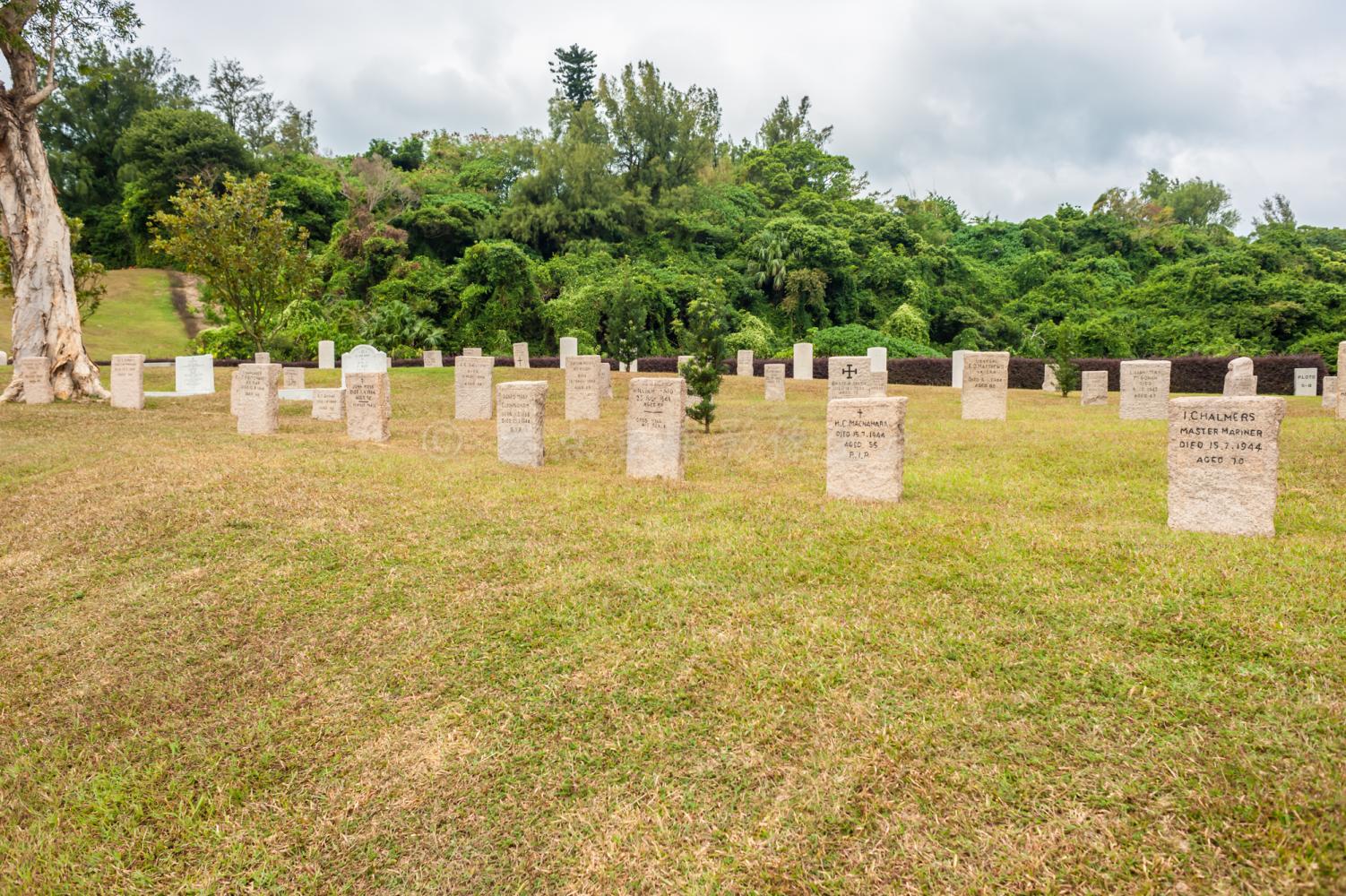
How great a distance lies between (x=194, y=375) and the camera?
1806 cm

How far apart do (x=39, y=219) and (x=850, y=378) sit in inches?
690

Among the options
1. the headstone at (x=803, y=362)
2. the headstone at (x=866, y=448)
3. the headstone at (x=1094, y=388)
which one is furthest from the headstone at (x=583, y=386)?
the headstone at (x=1094, y=388)

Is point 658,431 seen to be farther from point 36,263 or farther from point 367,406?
point 36,263

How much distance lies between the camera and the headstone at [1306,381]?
20.2m

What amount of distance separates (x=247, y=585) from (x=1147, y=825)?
18.8 ft

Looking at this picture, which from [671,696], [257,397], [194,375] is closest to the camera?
[671,696]

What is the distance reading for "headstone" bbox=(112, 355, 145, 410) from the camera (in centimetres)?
1503

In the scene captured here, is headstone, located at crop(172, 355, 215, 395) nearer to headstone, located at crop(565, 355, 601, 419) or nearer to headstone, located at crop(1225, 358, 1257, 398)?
headstone, located at crop(565, 355, 601, 419)

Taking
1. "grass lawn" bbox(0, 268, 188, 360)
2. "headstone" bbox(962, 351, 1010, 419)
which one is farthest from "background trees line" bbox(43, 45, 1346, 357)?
Result: "headstone" bbox(962, 351, 1010, 419)

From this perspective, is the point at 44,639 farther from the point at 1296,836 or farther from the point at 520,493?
the point at 1296,836

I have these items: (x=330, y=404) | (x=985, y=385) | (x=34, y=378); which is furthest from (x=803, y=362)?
(x=34, y=378)

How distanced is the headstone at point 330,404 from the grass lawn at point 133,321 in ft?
71.5

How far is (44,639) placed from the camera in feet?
16.2

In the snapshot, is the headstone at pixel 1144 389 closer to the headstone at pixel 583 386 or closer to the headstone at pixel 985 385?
the headstone at pixel 985 385
